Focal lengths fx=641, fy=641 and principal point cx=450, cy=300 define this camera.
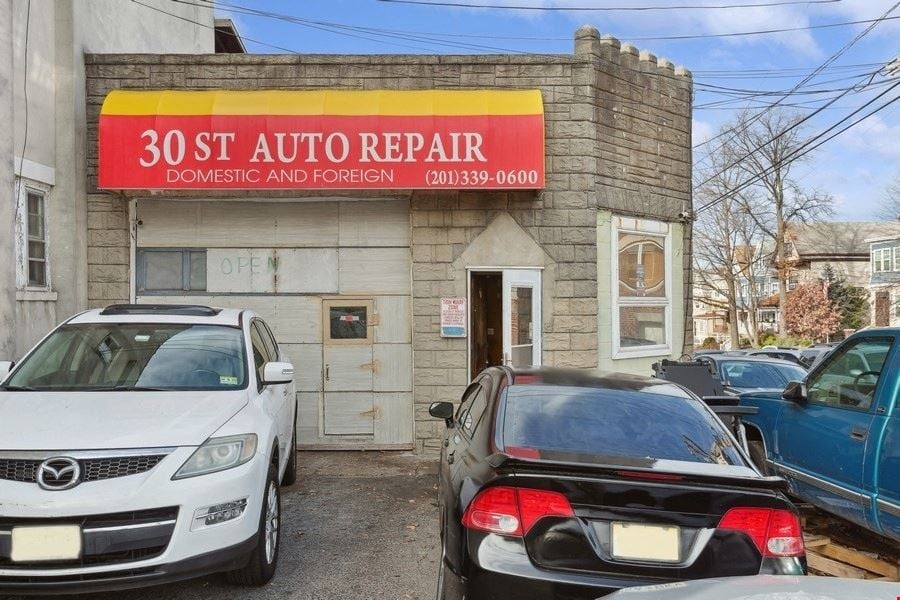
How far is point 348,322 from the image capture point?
870cm

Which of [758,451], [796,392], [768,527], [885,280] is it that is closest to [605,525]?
[768,527]

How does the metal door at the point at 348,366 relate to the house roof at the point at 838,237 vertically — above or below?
below

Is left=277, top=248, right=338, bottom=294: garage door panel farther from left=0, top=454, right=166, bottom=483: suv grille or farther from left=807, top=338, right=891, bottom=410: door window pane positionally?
left=807, top=338, right=891, bottom=410: door window pane

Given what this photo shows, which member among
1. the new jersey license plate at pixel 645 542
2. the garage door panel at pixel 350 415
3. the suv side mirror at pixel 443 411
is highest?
the suv side mirror at pixel 443 411

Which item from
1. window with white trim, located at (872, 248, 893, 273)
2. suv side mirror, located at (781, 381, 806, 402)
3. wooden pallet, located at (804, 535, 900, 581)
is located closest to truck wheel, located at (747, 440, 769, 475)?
suv side mirror, located at (781, 381, 806, 402)

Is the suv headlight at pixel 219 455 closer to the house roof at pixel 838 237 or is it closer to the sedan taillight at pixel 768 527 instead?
the sedan taillight at pixel 768 527

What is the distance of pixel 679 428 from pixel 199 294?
7.08m

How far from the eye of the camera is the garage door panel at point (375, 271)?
28.5 ft

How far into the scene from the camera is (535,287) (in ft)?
28.4

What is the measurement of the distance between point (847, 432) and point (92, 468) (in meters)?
4.75

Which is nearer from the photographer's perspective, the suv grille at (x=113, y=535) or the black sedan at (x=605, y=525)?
the black sedan at (x=605, y=525)

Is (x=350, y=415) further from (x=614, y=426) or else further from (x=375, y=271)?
(x=614, y=426)

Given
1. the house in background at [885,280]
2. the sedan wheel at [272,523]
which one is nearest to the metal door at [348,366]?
the sedan wheel at [272,523]

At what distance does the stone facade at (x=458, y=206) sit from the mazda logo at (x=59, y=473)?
526 centimetres
